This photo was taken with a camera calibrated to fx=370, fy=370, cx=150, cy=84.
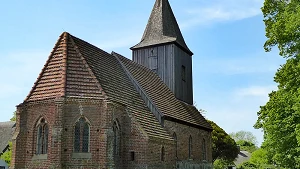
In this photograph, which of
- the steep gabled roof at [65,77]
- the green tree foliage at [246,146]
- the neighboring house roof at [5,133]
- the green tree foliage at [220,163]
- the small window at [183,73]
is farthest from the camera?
the green tree foliage at [246,146]

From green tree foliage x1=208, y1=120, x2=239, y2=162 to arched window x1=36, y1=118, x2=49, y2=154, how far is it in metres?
28.7

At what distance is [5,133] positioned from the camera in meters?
44.1

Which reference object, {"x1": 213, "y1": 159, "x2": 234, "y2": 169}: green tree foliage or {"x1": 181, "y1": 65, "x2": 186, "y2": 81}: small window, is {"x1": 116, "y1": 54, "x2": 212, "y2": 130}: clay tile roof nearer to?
{"x1": 181, "y1": 65, "x2": 186, "y2": 81}: small window

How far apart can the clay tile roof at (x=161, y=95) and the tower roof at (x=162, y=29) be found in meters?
2.97

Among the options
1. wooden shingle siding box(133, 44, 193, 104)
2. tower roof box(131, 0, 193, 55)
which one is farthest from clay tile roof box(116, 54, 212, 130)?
tower roof box(131, 0, 193, 55)

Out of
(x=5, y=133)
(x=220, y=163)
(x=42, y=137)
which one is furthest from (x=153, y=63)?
(x=220, y=163)

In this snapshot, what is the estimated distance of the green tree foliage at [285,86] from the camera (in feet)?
52.4

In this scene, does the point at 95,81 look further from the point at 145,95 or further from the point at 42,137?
the point at 145,95

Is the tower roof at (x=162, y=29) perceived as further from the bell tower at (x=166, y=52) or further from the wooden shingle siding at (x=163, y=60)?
the wooden shingle siding at (x=163, y=60)

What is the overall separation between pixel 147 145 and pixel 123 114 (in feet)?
6.93

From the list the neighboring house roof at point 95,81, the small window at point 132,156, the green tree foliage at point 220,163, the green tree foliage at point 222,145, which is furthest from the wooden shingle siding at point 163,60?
the green tree foliage at point 220,163

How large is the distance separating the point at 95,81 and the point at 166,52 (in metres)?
11.2

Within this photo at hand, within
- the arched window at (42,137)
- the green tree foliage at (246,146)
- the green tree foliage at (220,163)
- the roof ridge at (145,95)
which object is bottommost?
the green tree foliage at (220,163)

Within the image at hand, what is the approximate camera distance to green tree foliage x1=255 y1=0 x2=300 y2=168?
16.0 meters
